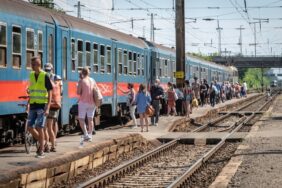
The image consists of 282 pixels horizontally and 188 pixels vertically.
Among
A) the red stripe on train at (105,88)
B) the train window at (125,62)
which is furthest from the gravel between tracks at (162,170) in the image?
the train window at (125,62)

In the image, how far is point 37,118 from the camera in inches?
469

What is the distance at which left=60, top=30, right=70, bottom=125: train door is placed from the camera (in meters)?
17.4

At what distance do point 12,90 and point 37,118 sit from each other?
2.57 meters

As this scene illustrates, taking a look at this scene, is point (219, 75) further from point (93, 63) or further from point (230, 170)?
point (230, 170)

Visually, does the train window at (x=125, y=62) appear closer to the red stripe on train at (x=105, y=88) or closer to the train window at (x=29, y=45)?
the red stripe on train at (x=105, y=88)

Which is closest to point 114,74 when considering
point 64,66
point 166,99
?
point 64,66

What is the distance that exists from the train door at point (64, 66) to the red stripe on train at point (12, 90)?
2506 mm

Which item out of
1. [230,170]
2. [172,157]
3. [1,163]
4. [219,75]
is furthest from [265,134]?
[219,75]

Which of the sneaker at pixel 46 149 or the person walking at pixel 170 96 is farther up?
the person walking at pixel 170 96

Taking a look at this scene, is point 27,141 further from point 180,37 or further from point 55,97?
point 180,37

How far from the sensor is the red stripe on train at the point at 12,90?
45.0ft

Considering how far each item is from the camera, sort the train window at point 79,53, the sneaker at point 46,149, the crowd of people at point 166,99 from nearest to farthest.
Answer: the sneaker at point 46,149 → the train window at point 79,53 → the crowd of people at point 166,99

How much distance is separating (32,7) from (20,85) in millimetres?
2521

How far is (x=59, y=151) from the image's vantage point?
43.1 ft
